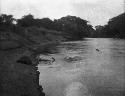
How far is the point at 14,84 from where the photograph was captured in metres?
Answer: 18.6

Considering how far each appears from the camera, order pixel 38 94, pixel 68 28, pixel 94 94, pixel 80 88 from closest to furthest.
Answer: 1. pixel 38 94
2. pixel 94 94
3. pixel 80 88
4. pixel 68 28

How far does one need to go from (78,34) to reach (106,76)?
15804 centimetres

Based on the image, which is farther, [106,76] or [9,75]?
[106,76]

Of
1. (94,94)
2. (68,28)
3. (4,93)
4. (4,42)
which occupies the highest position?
(68,28)

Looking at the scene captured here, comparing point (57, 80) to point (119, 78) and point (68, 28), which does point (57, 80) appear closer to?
point (119, 78)

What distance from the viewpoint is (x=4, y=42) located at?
5231cm

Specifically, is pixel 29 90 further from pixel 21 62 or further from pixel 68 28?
pixel 68 28

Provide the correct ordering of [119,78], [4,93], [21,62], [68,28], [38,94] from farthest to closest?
[68,28]
[21,62]
[119,78]
[38,94]
[4,93]

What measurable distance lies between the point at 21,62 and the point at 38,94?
47.2 feet

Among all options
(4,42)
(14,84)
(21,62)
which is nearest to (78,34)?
(4,42)

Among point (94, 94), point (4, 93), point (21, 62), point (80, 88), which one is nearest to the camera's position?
point (4, 93)

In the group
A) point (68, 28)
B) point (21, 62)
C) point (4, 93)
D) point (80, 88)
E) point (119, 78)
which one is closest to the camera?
point (4, 93)

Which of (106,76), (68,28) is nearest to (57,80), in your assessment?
(106,76)

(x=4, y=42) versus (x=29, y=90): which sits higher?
(x=4, y=42)
